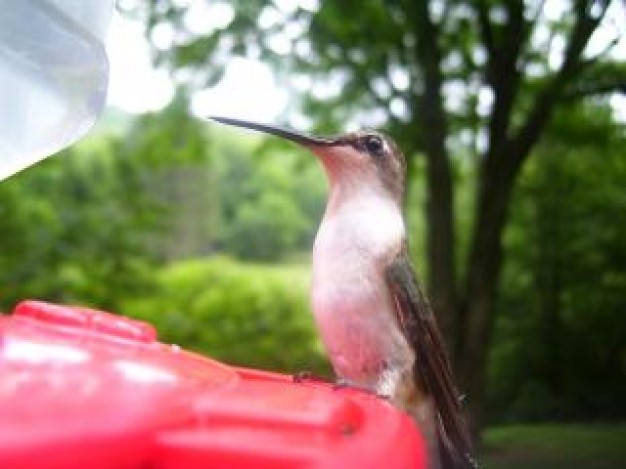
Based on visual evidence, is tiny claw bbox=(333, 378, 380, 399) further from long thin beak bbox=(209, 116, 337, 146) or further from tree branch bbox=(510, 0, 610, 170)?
tree branch bbox=(510, 0, 610, 170)

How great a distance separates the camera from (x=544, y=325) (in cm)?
920

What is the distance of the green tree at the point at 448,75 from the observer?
679 centimetres

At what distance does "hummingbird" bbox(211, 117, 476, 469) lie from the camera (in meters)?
1.92

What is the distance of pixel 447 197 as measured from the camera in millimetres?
7441

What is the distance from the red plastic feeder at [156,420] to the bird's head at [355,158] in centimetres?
76

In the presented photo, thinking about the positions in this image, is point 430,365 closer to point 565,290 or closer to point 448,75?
point 448,75

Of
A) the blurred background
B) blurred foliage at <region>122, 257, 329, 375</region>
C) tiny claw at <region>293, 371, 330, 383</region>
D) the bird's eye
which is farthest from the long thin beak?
blurred foliage at <region>122, 257, 329, 375</region>

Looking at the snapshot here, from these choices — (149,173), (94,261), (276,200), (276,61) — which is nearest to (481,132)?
(276,61)

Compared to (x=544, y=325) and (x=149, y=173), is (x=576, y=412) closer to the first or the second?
(x=544, y=325)

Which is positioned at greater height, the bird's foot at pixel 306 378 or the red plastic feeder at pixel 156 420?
the red plastic feeder at pixel 156 420

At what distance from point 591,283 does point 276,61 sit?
377 centimetres

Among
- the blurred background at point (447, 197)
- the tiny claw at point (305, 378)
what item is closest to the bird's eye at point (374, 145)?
the tiny claw at point (305, 378)

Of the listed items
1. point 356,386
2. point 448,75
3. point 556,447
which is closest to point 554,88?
point 448,75

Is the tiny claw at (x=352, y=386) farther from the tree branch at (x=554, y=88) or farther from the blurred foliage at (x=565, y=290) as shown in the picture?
the blurred foliage at (x=565, y=290)
